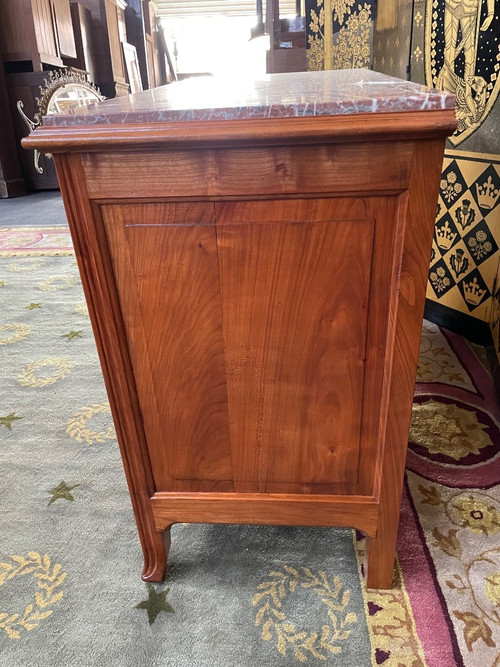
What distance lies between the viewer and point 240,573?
0.96 meters

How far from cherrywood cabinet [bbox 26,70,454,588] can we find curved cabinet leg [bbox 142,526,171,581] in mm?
22

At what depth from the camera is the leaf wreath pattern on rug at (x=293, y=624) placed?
2.69 ft

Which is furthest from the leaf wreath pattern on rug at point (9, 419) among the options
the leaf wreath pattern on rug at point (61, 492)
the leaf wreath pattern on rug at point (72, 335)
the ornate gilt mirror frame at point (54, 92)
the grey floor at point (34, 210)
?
the ornate gilt mirror frame at point (54, 92)

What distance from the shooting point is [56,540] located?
3.50 ft

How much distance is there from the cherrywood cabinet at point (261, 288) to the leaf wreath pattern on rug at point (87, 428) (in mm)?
539

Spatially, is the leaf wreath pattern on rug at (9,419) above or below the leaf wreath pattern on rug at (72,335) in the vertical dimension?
above

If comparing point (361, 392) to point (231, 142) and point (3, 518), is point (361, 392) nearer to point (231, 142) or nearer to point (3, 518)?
point (231, 142)

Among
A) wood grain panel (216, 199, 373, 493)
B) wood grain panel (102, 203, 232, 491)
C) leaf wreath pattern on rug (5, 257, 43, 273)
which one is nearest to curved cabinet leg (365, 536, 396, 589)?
wood grain panel (216, 199, 373, 493)

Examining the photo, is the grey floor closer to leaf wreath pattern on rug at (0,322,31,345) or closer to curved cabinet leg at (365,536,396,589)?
leaf wreath pattern on rug at (0,322,31,345)

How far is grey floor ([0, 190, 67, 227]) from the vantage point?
12.3 feet

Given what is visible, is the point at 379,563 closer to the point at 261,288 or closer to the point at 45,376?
the point at 261,288

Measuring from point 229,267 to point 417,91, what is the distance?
1.05ft

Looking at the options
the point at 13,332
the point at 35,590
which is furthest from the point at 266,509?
the point at 13,332

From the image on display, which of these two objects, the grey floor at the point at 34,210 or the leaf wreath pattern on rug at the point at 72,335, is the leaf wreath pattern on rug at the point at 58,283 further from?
the grey floor at the point at 34,210
